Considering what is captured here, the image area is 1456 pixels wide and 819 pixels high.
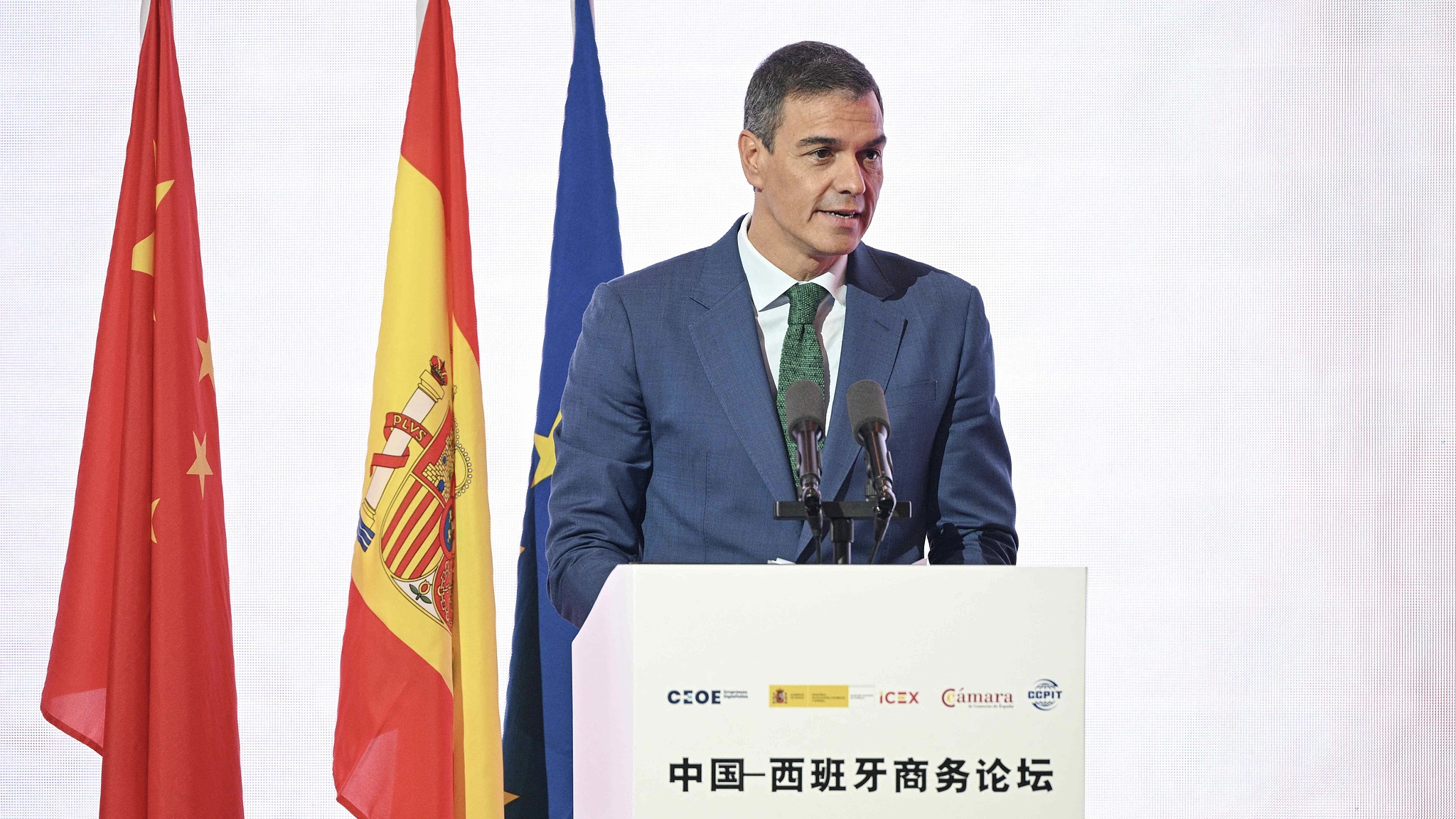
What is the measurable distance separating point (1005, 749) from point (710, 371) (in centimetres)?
100

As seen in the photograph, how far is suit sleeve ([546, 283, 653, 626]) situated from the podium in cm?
74

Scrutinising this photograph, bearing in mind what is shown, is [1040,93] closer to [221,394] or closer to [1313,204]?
[1313,204]

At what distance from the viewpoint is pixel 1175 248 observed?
403cm

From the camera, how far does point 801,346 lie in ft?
7.70

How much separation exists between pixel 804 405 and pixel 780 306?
816 mm

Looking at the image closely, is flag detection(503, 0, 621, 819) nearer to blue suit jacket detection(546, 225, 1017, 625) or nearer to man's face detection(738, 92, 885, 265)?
blue suit jacket detection(546, 225, 1017, 625)

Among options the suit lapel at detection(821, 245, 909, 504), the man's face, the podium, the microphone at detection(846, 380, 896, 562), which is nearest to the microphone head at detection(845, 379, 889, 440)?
the microphone at detection(846, 380, 896, 562)

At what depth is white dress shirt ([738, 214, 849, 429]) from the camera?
93.7 inches

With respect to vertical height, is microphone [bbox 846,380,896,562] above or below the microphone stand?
above

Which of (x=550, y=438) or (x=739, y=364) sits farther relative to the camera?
(x=550, y=438)

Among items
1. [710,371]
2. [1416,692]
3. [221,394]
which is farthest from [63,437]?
[1416,692]

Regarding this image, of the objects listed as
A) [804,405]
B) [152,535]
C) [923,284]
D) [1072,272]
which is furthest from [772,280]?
[1072,272]

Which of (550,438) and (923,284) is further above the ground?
(923,284)

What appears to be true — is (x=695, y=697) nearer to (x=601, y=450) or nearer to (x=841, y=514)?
(x=841, y=514)
